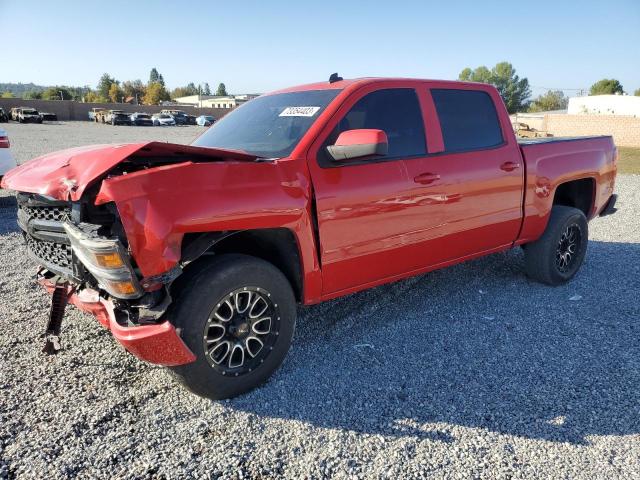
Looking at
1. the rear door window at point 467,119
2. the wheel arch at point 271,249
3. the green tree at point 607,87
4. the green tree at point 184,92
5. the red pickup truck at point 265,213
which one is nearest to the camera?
the red pickup truck at point 265,213

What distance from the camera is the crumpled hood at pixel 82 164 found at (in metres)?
2.62

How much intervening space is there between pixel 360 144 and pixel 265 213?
29.1 inches

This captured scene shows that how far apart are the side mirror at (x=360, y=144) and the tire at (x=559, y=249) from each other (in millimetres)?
2651

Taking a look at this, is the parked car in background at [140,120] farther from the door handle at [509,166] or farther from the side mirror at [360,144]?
the side mirror at [360,144]

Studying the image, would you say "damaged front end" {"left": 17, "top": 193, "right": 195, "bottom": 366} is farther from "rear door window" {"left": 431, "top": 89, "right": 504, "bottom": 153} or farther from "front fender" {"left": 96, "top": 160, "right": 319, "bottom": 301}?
"rear door window" {"left": 431, "top": 89, "right": 504, "bottom": 153}

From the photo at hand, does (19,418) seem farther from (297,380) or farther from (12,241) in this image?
(12,241)

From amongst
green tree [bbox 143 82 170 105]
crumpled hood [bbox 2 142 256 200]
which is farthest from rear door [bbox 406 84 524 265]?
green tree [bbox 143 82 170 105]

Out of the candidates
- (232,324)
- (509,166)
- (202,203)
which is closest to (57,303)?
(232,324)

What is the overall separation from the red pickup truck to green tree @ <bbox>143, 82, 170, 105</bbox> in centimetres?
10979

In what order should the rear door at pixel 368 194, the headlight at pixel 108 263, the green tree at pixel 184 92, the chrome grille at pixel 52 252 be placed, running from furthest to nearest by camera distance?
1. the green tree at pixel 184 92
2. the rear door at pixel 368 194
3. the chrome grille at pixel 52 252
4. the headlight at pixel 108 263

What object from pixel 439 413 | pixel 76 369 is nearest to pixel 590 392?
pixel 439 413

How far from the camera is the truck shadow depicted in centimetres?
295

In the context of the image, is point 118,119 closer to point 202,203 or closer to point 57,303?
point 57,303

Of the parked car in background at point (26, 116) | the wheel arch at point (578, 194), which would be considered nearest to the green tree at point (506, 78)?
the parked car in background at point (26, 116)
